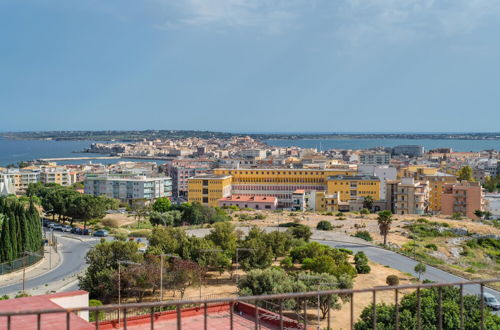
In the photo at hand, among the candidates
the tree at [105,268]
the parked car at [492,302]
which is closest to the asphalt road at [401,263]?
the parked car at [492,302]

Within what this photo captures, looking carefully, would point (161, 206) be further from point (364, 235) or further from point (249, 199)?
point (364, 235)

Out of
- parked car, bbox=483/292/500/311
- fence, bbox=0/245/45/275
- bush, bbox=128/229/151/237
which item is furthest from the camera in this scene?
bush, bbox=128/229/151/237

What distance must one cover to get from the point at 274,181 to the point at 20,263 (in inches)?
1503

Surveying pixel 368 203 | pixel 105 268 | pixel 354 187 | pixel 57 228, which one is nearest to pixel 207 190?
pixel 354 187

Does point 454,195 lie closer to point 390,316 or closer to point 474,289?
point 474,289

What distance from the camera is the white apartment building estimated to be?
5941 centimetres

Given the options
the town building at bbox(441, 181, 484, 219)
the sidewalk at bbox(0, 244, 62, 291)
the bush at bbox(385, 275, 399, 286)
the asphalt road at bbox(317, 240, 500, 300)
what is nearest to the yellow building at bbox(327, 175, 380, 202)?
the town building at bbox(441, 181, 484, 219)

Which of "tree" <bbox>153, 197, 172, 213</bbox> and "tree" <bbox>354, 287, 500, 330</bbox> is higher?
"tree" <bbox>354, 287, 500, 330</bbox>

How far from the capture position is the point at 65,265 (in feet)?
84.6

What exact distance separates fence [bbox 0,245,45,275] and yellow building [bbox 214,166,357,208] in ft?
115

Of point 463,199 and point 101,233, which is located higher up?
point 463,199

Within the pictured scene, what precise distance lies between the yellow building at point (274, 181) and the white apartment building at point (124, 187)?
7623 mm

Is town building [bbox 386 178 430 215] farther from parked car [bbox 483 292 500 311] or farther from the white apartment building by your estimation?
parked car [bbox 483 292 500 311]

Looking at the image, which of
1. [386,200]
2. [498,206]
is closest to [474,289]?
[386,200]
